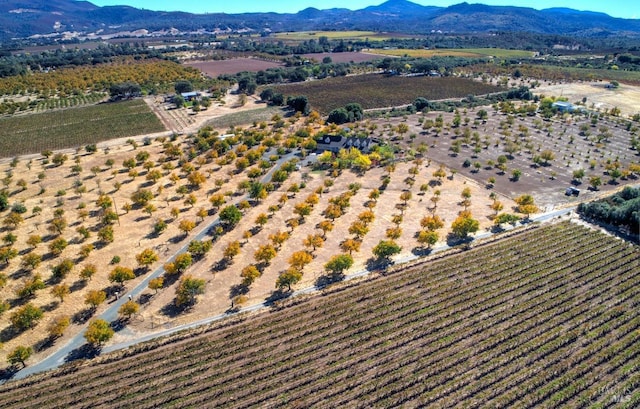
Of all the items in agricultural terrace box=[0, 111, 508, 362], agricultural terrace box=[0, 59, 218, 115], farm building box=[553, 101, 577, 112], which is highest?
agricultural terrace box=[0, 59, 218, 115]

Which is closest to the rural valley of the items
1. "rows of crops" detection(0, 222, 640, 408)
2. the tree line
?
"rows of crops" detection(0, 222, 640, 408)

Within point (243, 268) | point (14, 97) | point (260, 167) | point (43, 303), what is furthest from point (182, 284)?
point (14, 97)

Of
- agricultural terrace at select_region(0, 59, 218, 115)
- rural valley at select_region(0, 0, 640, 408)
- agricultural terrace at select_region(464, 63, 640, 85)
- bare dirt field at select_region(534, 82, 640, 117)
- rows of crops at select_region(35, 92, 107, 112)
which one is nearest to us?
rural valley at select_region(0, 0, 640, 408)

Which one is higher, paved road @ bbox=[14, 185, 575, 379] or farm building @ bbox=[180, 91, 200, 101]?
farm building @ bbox=[180, 91, 200, 101]

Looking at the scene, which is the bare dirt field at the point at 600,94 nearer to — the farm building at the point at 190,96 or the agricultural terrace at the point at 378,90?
the agricultural terrace at the point at 378,90

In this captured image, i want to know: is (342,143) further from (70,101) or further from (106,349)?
(70,101)

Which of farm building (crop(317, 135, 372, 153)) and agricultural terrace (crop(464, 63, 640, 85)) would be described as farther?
agricultural terrace (crop(464, 63, 640, 85))

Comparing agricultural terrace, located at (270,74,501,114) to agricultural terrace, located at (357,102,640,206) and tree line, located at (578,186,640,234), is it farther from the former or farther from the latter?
tree line, located at (578,186,640,234)
